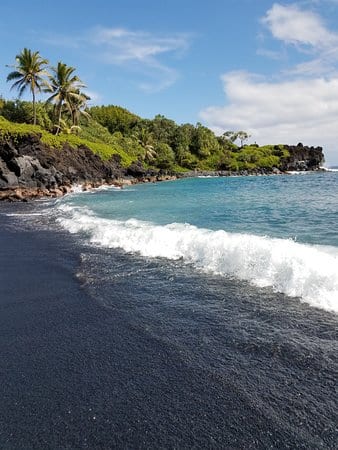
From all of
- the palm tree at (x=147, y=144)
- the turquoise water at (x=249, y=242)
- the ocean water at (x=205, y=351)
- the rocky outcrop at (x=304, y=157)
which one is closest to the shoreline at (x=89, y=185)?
the palm tree at (x=147, y=144)

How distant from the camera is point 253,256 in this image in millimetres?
9164

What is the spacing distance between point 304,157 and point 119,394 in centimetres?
11702

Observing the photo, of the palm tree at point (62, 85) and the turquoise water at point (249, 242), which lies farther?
the palm tree at point (62, 85)

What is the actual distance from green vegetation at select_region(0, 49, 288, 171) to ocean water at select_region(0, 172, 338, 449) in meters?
37.6

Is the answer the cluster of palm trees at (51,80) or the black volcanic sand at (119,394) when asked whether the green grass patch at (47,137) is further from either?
the black volcanic sand at (119,394)

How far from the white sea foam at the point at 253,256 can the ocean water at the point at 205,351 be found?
0.04m

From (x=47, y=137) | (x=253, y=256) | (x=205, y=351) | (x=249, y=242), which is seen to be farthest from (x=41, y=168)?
(x=205, y=351)

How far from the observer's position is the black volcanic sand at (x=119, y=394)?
3549mm

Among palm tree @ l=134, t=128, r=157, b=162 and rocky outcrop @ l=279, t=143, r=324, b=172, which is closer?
palm tree @ l=134, t=128, r=157, b=162

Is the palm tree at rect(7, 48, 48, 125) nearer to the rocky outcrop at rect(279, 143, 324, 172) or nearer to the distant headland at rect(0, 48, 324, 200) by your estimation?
the distant headland at rect(0, 48, 324, 200)

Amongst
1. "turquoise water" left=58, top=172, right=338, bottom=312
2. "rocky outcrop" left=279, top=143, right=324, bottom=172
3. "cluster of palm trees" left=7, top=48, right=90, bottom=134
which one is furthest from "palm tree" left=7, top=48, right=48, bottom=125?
"rocky outcrop" left=279, top=143, right=324, bottom=172

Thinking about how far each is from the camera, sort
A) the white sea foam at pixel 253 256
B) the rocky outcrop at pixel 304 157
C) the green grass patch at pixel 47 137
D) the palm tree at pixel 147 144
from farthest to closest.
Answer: the rocky outcrop at pixel 304 157 < the palm tree at pixel 147 144 < the green grass patch at pixel 47 137 < the white sea foam at pixel 253 256

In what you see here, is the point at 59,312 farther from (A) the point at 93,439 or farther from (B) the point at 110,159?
(B) the point at 110,159

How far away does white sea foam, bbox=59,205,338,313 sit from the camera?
23.7 feet
